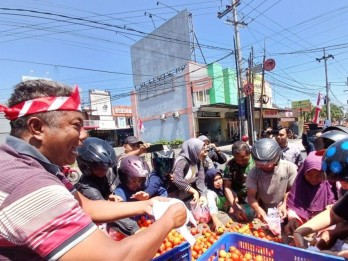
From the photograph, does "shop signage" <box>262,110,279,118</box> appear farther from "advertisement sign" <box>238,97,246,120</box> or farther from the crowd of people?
the crowd of people

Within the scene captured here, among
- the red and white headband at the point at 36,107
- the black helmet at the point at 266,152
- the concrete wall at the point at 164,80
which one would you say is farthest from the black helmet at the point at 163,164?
the concrete wall at the point at 164,80

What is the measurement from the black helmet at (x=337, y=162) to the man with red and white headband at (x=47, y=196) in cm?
94

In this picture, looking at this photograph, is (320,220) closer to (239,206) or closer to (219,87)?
(239,206)

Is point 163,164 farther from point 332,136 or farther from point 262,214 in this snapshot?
point 332,136

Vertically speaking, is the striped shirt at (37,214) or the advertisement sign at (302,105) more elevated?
the advertisement sign at (302,105)

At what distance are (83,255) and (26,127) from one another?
26.3 inches

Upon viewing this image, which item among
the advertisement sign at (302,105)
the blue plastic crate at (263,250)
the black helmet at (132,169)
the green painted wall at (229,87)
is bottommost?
the blue plastic crate at (263,250)

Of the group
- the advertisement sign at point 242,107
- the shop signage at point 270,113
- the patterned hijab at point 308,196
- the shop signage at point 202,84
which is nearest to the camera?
the patterned hijab at point 308,196

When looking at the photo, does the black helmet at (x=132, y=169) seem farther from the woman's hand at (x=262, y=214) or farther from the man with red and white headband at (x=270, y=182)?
the woman's hand at (x=262, y=214)

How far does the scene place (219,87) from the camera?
2770 cm

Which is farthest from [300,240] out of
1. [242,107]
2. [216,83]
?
[216,83]

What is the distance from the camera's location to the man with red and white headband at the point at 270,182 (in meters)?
3.65

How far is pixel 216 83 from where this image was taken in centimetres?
2734

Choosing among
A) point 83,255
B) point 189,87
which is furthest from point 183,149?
point 189,87
